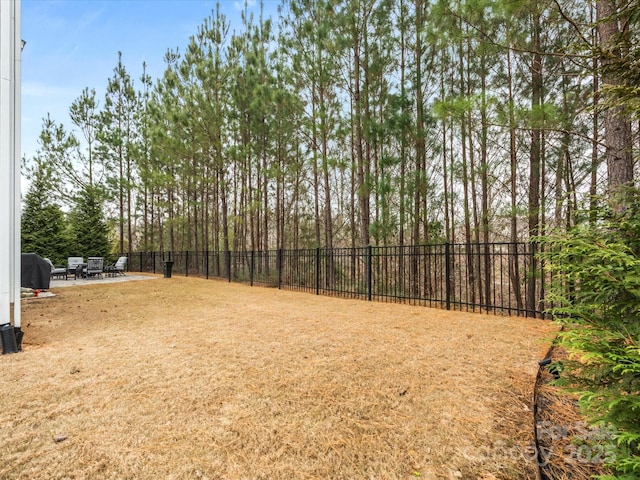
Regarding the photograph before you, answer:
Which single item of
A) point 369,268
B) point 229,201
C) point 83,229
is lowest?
point 369,268

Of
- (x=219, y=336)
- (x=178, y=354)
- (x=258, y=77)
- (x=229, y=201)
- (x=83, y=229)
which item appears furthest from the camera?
(x=83, y=229)

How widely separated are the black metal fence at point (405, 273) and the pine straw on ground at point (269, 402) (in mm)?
2335

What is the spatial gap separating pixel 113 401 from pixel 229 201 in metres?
12.1

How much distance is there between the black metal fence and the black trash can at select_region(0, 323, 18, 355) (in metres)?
5.75

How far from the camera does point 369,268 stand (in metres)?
6.82

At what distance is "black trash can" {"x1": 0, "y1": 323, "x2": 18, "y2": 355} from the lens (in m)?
3.05

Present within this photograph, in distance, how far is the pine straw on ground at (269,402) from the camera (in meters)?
1.44

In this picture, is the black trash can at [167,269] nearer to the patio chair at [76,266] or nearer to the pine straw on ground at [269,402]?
the patio chair at [76,266]

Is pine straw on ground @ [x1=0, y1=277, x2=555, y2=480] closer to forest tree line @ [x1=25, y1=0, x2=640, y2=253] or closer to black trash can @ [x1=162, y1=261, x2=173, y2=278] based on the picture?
forest tree line @ [x1=25, y1=0, x2=640, y2=253]

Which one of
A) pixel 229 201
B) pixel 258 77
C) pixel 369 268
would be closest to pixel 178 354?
pixel 369 268

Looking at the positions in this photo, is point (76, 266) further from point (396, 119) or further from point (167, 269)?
point (396, 119)

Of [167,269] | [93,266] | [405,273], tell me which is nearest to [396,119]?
[405,273]

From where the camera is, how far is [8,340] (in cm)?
306

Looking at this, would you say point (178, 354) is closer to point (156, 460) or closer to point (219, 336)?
point (219, 336)
